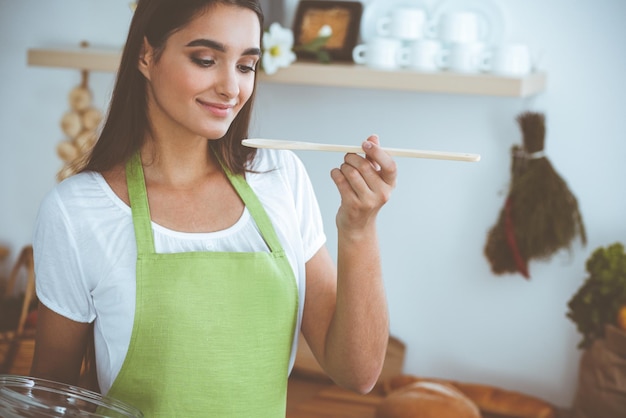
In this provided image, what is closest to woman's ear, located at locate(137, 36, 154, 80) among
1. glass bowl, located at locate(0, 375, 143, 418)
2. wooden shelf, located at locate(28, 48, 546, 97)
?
glass bowl, located at locate(0, 375, 143, 418)

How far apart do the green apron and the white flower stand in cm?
96

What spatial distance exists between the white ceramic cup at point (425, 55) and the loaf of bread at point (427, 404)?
2.53 feet

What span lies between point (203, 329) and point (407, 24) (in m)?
1.18

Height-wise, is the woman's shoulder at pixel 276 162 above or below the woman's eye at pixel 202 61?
below

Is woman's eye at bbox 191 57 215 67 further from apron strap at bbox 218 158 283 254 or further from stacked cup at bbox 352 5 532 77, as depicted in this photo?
stacked cup at bbox 352 5 532 77

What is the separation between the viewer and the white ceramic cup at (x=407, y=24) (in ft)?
6.55

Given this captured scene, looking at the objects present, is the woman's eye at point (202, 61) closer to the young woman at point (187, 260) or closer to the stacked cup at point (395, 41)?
the young woman at point (187, 260)

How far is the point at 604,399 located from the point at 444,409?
1.17 feet

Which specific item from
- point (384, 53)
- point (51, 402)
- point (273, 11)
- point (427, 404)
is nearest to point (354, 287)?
point (51, 402)

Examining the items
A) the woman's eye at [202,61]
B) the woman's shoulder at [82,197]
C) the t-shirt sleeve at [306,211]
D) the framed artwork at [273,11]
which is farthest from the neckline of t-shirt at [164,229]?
the framed artwork at [273,11]

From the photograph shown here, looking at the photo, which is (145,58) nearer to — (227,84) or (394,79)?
(227,84)

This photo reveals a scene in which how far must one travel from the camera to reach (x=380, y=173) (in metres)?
0.95

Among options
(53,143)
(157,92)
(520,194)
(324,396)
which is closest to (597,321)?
(520,194)

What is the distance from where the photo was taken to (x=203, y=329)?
1053 millimetres
